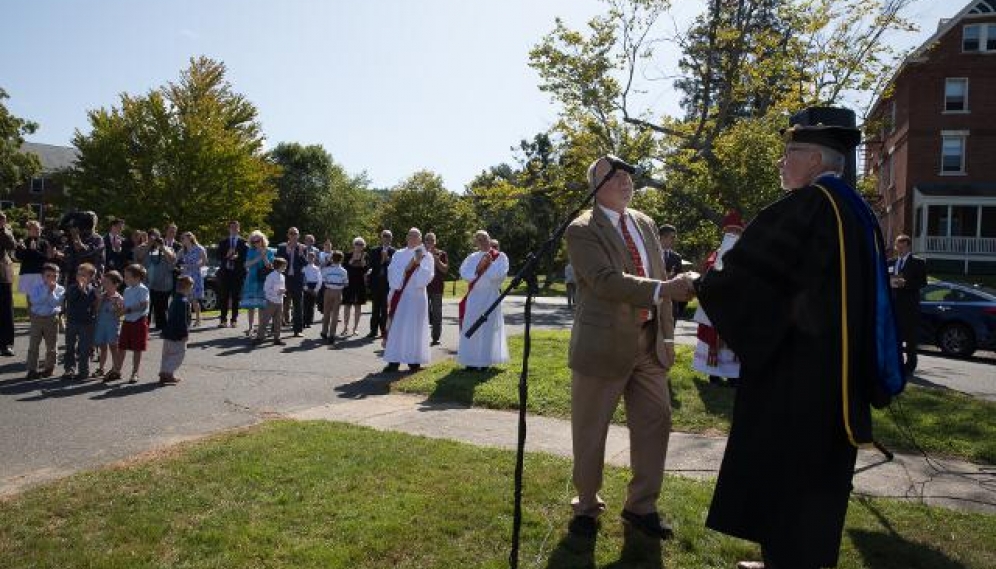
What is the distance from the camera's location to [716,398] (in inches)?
357

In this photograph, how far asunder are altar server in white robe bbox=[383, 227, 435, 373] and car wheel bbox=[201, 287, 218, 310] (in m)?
10.8

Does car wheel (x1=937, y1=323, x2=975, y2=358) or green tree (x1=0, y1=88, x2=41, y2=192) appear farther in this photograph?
green tree (x1=0, y1=88, x2=41, y2=192)

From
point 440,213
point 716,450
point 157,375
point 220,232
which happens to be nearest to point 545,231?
point 440,213

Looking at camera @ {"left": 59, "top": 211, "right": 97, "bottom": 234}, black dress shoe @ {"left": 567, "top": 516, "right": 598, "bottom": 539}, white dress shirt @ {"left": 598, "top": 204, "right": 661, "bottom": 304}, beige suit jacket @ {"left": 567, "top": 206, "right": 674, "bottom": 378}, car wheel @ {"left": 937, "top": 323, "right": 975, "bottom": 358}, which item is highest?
camera @ {"left": 59, "top": 211, "right": 97, "bottom": 234}

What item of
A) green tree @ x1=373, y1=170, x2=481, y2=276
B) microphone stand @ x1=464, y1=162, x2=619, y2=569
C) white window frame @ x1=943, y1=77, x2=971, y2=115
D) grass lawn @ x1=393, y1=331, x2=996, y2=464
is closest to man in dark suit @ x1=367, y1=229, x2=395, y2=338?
grass lawn @ x1=393, y1=331, x2=996, y2=464

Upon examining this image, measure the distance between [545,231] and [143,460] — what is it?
132 ft

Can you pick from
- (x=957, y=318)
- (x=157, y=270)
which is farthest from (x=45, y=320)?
(x=957, y=318)

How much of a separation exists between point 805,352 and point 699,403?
5.81 meters

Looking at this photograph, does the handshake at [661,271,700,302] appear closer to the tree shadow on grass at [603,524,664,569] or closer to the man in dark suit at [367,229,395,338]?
the tree shadow on grass at [603,524,664,569]

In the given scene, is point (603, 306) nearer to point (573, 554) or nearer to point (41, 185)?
point (573, 554)

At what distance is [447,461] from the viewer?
609 cm

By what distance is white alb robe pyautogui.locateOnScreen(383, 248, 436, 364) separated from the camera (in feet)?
36.8

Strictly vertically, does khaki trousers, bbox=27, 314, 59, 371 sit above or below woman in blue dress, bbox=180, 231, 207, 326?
below

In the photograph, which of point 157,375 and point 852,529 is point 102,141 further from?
point 852,529
